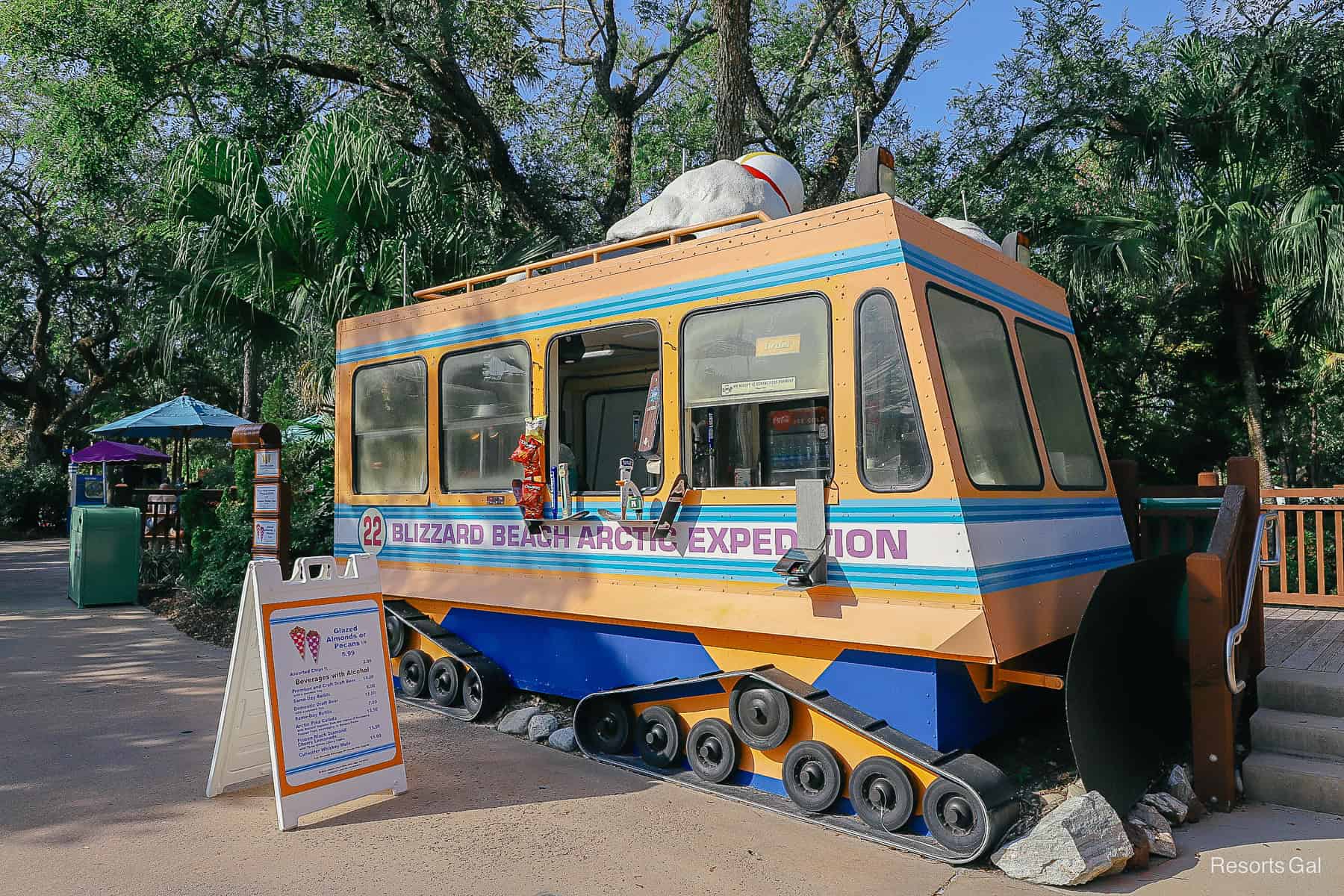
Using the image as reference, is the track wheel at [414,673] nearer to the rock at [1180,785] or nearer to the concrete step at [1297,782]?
the rock at [1180,785]

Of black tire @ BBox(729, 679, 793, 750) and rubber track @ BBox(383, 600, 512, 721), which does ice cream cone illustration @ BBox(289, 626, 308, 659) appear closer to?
rubber track @ BBox(383, 600, 512, 721)

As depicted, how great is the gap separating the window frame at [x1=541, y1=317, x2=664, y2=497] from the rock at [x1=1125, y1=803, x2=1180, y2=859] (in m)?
2.85

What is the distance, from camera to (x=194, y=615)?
A: 34.7 feet

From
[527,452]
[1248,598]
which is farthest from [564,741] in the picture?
[1248,598]

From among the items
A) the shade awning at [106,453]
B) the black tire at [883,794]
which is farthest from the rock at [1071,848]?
the shade awning at [106,453]

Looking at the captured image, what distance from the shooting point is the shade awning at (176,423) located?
16047 millimetres

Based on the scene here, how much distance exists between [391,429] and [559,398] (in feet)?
5.76

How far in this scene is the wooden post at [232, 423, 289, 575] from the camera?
18.7 feet

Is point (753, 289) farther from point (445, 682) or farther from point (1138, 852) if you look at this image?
point (445, 682)

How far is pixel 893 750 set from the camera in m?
4.32

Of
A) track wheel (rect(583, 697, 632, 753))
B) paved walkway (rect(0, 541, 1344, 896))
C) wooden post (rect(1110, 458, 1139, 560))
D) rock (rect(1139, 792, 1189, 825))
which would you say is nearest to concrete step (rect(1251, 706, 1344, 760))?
paved walkway (rect(0, 541, 1344, 896))

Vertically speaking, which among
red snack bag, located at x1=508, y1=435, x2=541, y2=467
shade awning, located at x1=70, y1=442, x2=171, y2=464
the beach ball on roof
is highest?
the beach ball on roof

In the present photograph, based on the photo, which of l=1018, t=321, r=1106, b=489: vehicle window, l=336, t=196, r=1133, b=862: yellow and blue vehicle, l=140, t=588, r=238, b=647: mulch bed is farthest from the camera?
l=140, t=588, r=238, b=647: mulch bed

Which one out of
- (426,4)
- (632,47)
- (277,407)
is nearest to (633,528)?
(426,4)
